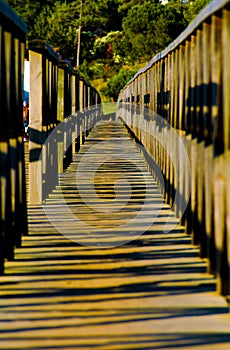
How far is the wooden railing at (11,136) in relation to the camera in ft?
22.2

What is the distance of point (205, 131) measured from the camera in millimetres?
7121

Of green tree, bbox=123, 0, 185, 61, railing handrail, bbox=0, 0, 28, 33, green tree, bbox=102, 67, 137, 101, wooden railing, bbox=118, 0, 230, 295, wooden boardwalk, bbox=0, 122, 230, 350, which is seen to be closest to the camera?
wooden boardwalk, bbox=0, 122, 230, 350

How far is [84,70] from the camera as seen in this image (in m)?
85.1

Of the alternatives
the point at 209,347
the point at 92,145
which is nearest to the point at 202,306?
the point at 209,347

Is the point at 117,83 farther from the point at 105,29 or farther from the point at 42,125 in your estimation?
the point at 42,125

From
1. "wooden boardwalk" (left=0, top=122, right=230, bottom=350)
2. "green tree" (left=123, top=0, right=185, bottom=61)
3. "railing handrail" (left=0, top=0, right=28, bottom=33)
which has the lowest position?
"wooden boardwalk" (left=0, top=122, right=230, bottom=350)

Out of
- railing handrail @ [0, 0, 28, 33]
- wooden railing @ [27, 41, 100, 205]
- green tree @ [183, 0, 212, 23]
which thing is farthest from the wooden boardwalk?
green tree @ [183, 0, 212, 23]

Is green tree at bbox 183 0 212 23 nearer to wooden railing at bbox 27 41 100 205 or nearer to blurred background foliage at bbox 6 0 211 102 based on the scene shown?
blurred background foliage at bbox 6 0 211 102

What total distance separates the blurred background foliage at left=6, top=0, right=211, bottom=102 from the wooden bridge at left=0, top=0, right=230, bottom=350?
211 feet

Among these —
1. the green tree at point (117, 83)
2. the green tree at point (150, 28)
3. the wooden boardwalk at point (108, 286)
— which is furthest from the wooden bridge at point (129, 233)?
the green tree at point (150, 28)

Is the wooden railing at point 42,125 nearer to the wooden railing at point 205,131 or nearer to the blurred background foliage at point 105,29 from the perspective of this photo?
the wooden railing at point 205,131

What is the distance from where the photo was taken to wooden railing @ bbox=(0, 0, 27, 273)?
677 centimetres

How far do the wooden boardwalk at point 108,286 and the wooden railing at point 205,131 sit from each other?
28cm

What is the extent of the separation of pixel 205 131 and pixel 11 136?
1.78m
